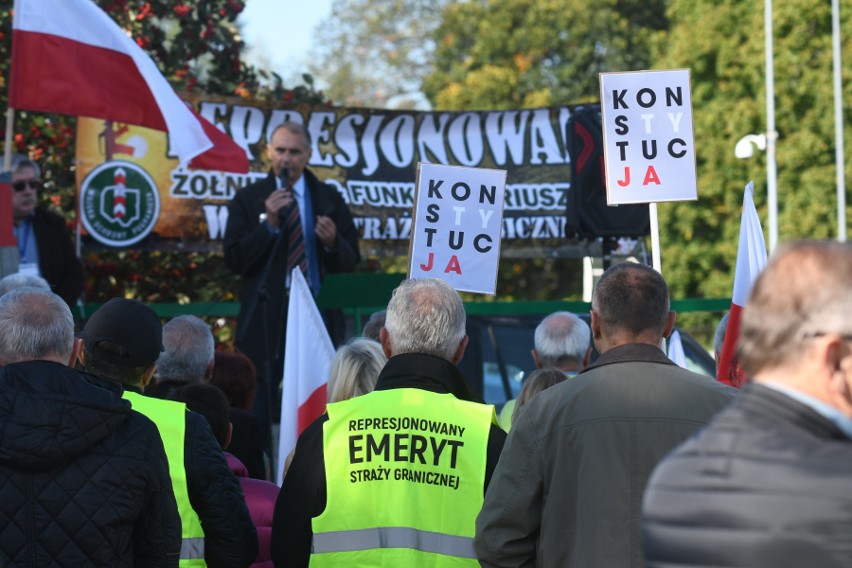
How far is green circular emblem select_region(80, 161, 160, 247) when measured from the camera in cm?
1016

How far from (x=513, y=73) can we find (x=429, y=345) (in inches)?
1349

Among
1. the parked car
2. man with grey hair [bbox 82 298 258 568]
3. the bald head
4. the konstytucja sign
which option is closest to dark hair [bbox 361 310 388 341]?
man with grey hair [bbox 82 298 258 568]

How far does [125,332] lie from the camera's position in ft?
14.3

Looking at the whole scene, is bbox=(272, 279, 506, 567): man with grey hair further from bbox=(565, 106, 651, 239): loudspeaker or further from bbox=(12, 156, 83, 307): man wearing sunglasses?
bbox=(565, 106, 651, 239): loudspeaker

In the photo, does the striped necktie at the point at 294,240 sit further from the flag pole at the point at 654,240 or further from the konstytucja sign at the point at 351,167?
the flag pole at the point at 654,240

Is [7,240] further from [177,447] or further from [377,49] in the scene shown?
[377,49]

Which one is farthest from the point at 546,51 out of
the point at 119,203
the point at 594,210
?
the point at 594,210

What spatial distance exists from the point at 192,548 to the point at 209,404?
613 mm

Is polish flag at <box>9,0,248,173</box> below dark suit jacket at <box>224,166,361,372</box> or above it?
above

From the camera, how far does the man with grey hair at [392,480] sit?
4.02 meters

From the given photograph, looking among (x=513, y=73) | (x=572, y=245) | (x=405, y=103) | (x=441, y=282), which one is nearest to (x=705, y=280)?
(x=513, y=73)

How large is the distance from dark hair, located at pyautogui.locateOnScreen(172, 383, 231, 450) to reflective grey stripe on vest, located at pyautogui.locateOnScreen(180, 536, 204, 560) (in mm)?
532

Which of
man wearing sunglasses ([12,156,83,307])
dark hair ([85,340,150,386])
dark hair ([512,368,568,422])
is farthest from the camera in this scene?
man wearing sunglasses ([12,156,83,307])

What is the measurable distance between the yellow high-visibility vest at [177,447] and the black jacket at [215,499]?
0.02 meters
